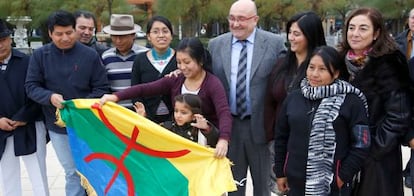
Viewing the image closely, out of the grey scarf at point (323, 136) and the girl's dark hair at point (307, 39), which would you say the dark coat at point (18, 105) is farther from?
the grey scarf at point (323, 136)

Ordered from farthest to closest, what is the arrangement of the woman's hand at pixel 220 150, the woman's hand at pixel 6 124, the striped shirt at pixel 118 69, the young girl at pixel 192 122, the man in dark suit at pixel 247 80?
the striped shirt at pixel 118 69 < the woman's hand at pixel 6 124 < the man in dark suit at pixel 247 80 < the young girl at pixel 192 122 < the woman's hand at pixel 220 150

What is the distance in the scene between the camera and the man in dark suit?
3.65 meters

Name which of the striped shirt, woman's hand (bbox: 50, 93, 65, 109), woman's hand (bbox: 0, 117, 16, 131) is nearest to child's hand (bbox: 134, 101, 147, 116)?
the striped shirt

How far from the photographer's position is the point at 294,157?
9.68ft

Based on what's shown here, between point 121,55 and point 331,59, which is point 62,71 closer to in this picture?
point 121,55

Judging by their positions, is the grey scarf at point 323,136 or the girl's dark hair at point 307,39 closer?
the grey scarf at point 323,136

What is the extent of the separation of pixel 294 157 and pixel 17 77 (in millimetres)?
2297

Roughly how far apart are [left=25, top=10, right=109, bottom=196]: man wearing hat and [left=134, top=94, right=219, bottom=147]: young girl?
82 centimetres

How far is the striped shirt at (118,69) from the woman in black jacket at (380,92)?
1.90 metres

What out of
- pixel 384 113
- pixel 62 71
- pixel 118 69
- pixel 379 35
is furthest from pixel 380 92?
pixel 62 71

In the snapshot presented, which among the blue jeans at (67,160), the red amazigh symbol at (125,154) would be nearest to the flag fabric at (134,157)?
the red amazigh symbol at (125,154)

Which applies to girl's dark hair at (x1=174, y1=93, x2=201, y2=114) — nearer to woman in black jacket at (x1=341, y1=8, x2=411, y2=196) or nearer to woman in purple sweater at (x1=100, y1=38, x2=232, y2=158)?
woman in purple sweater at (x1=100, y1=38, x2=232, y2=158)

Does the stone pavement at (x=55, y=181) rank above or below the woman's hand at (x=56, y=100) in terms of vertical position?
below

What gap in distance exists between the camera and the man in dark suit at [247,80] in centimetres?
365
